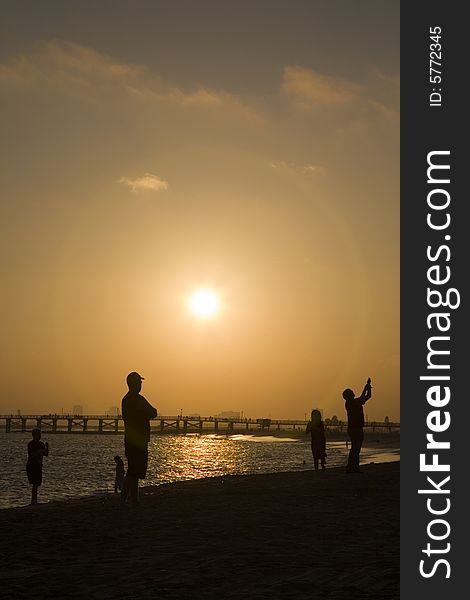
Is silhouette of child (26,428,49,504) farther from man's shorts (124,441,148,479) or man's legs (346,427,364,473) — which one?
man's legs (346,427,364,473)

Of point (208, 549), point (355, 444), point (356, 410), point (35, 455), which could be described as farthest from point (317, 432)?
point (208, 549)

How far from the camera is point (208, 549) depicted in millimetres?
7867

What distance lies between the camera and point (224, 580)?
6348 millimetres

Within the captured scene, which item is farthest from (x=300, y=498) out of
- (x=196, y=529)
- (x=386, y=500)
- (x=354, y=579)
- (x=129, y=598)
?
(x=129, y=598)

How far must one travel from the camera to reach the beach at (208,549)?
19.9ft

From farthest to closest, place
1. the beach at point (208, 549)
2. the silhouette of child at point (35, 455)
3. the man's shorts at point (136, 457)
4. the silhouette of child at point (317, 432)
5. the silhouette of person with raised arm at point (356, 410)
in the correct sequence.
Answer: the silhouette of child at point (317, 432) → the silhouette of person with raised arm at point (356, 410) → the silhouette of child at point (35, 455) → the man's shorts at point (136, 457) → the beach at point (208, 549)

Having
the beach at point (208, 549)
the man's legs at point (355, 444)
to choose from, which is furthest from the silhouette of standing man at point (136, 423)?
the man's legs at point (355, 444)

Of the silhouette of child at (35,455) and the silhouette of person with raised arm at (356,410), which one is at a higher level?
the silhouette of person with raised arm at (356,410)

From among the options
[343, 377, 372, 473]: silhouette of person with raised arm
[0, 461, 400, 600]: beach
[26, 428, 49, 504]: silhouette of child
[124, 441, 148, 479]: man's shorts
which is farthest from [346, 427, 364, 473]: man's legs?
[26, 428, 49, 504]: silhouette of child

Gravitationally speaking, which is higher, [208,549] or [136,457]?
[136,457]

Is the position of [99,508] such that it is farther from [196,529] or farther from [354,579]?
[354,579]

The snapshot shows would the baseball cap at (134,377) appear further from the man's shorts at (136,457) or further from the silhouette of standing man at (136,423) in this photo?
the man's shorts at (136,457)

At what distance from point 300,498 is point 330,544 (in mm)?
5023

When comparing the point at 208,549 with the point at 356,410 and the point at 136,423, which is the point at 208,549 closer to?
the point at 136,423
